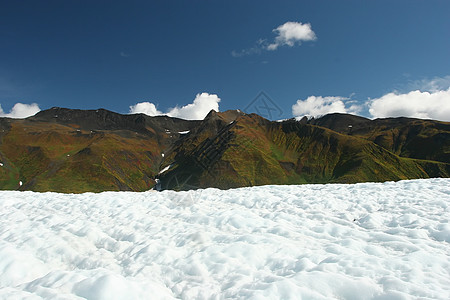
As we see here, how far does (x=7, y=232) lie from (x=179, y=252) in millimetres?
8188

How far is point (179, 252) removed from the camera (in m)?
8.26

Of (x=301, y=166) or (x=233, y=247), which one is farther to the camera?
(x=301, y=166)

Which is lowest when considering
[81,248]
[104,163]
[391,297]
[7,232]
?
[391,297]

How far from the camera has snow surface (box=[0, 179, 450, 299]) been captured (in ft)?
18.7

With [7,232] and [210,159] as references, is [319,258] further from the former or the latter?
[210,159]

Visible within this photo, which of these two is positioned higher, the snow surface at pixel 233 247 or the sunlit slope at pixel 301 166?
the sunlit slope at pixel 301 166

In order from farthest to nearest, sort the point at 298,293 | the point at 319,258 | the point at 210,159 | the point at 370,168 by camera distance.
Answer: the point at 210,159 → the point at 370,168 → the point at 319,258 → the point at 298,293

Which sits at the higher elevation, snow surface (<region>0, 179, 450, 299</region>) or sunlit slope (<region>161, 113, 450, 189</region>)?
sunlit slope (<region>161, 113, 450, 189</region>)

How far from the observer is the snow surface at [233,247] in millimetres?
5699

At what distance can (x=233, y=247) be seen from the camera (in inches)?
320

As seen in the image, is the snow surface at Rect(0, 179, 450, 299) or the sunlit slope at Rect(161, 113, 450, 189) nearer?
the snow surface at Rect(0, 179, 450, 299)

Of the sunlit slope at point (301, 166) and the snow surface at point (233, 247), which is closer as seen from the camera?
the snow surface at point (233, 247)

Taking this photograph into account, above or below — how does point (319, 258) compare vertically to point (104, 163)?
below

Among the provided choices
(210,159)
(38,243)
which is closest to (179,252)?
(38,243)
